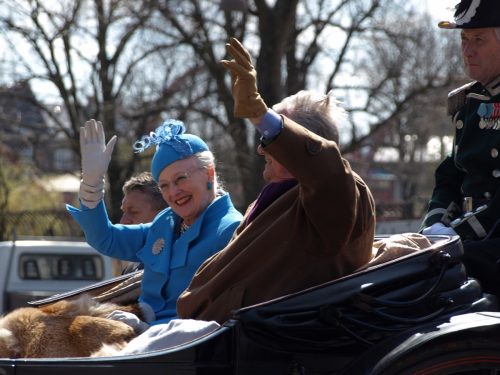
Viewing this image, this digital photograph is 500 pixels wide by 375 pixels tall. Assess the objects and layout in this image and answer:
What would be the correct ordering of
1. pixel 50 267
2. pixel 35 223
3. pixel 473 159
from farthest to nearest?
pixel 35 223 < pixel 50 267 < pixel 473 159

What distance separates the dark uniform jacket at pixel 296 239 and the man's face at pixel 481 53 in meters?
0.80

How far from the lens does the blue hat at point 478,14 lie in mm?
3590

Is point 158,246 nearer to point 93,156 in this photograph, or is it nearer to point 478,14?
point 93,156

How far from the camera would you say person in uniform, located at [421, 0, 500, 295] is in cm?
347

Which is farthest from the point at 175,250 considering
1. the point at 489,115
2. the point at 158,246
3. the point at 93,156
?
the point at 489,115

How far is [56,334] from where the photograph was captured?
10.7 feet

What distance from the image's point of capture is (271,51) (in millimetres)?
13609

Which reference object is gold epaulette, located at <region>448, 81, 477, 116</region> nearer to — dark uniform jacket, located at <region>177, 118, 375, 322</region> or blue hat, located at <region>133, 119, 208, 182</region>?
dark uniform jacket, located at <region>177, 118, 375, 322</region>

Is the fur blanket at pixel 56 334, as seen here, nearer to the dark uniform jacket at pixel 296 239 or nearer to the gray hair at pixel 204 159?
the dark uniform jacket at pixel 296 239

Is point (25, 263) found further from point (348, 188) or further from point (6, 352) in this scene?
point (348, 188)

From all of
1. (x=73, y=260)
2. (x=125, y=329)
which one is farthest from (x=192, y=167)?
(x=73, y=260)

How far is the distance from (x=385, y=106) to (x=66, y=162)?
18.5 ft

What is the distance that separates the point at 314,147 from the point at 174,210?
1.30m

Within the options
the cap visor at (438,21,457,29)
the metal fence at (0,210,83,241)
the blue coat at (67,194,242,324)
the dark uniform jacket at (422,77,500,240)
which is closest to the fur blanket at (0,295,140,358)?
the blue coat at (67,194,242,324)
